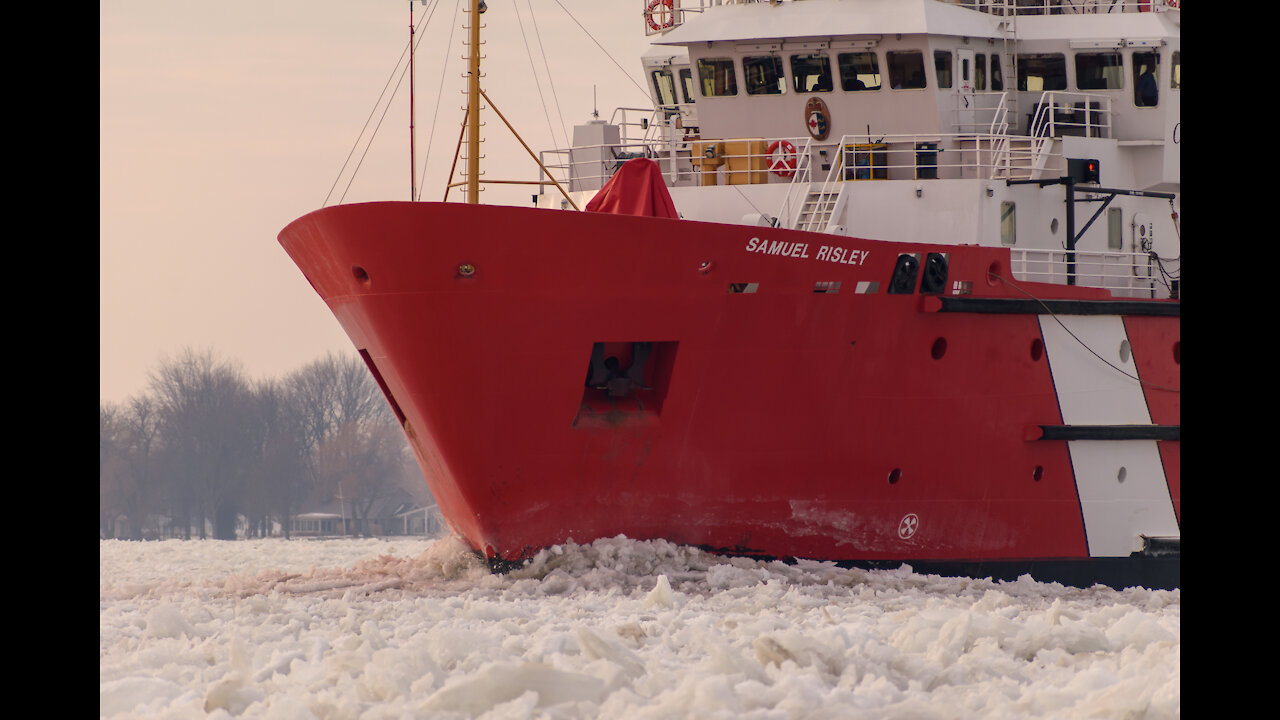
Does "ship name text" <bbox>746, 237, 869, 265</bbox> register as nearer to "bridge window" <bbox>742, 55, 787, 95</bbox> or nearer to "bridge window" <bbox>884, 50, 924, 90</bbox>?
"bridge window" <bbox>884, 50, 924, 90</bbox>

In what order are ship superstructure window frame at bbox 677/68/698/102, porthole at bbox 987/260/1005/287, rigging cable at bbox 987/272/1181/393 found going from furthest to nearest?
ship superstructure window frame at bbox 677/68/698/102
rigging cable at bbox 987/272/1181/393
porthole at bbox 987/260/1005/287

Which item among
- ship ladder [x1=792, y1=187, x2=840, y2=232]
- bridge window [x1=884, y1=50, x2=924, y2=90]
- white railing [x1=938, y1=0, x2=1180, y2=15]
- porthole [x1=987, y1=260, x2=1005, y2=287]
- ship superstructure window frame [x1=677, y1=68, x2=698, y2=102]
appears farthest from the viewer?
ship superstructure window frame [x1=677, y1=68, x2=698, y2=102]

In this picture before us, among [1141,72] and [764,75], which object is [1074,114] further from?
[764,75]

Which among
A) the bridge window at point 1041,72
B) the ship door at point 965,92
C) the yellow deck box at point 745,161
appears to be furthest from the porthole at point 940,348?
the bridge window at point 1041,72

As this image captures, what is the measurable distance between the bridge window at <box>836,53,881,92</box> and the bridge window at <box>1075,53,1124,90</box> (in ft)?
9.25

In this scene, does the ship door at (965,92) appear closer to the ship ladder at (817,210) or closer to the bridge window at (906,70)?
the bridge window at (906,70)

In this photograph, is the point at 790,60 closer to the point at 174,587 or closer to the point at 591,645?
the point at 174,587

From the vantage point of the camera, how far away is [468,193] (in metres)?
14.8

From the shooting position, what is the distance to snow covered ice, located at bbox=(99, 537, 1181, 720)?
793cm

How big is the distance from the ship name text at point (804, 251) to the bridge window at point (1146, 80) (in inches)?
257

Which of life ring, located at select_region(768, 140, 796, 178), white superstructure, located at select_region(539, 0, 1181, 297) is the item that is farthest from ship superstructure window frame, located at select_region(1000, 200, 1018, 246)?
life ring, located at select_region(768, 140, 796, 178)

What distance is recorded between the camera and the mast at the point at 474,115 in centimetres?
1474
